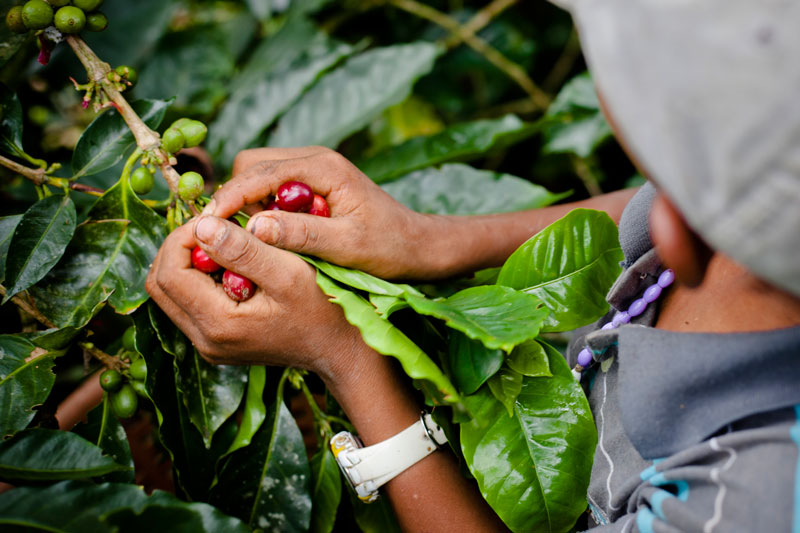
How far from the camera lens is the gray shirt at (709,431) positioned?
59 cm

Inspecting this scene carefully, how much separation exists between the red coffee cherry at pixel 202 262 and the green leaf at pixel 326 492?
463 millimetres

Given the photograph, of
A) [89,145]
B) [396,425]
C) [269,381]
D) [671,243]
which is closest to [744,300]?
[671,243]

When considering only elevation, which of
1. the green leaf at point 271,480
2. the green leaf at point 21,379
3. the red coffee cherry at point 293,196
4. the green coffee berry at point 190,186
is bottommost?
the green leaf at point 271,480

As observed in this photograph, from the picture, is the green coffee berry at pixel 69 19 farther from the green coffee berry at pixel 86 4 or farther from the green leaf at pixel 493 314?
the green leaf at pixel 493 314

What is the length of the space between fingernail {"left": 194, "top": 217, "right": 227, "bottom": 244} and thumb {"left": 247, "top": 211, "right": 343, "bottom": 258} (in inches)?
2.0

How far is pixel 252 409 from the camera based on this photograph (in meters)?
1.06

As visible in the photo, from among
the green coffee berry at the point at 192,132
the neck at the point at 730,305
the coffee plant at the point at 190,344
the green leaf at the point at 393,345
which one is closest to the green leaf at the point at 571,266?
the coffee plant at the point at 190,344

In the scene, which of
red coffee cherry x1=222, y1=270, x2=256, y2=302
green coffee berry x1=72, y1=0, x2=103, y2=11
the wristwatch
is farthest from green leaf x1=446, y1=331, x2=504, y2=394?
green coffee berry x1=72, y1=0, x2=103, y2=11

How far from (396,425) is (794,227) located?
651 mm

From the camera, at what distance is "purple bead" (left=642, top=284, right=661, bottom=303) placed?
891 mm

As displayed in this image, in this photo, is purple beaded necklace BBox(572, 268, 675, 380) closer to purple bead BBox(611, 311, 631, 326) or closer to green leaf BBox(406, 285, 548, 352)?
purple bead BBox(611, 311, 631, 326)

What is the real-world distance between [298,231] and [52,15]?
560 millimetres

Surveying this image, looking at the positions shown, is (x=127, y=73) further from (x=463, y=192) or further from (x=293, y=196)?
(x=463, y=192)

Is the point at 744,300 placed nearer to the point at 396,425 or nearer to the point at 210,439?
the point at 396,425
